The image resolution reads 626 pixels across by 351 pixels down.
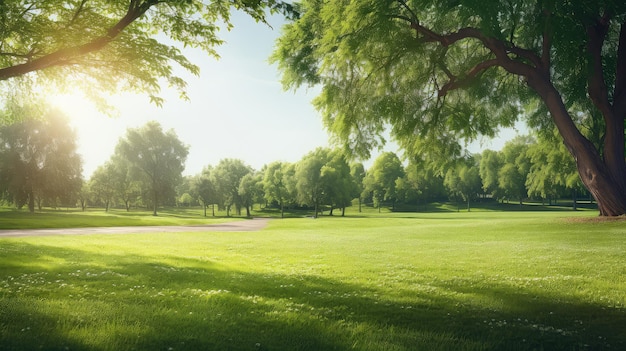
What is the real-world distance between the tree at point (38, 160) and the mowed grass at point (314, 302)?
3909 centimetres

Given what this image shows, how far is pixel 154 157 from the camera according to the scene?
6750cm

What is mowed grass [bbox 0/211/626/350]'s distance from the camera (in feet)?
19.0

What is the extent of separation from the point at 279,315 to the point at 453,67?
63.9ft

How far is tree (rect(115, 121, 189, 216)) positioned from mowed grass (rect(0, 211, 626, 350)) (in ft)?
172

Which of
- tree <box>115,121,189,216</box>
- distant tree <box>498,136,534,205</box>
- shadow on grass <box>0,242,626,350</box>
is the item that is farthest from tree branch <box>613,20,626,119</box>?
distant tree <box>498,136,534,205</box>

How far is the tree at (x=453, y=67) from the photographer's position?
51.9ft

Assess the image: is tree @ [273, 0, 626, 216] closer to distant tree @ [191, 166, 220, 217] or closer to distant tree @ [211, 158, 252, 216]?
distant tree @ [191, 166, 220, 217]

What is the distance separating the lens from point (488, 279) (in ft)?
37.1

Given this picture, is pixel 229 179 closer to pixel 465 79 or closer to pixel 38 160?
pixel 38 160

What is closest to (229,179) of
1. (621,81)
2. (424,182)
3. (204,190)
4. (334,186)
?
(204,190)

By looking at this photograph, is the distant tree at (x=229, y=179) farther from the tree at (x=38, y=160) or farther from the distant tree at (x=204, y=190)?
the tree at (x=38, y=160)

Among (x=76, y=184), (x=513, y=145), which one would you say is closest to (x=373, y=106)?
(x=76, y=184)

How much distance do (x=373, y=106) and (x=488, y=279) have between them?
9292 mm

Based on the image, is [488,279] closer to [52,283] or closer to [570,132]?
[52,283]
